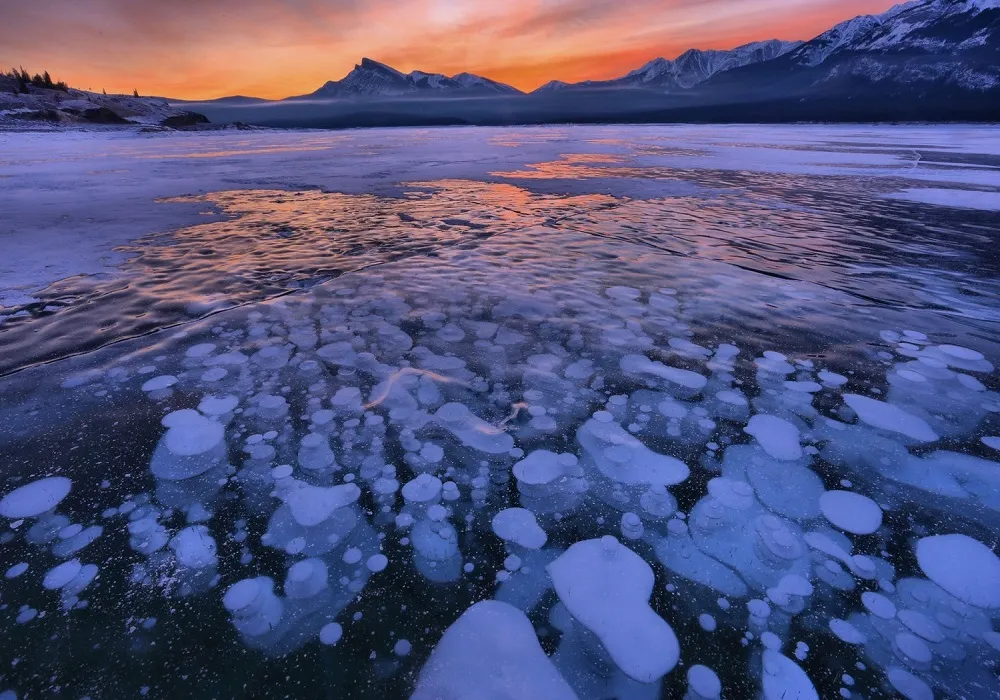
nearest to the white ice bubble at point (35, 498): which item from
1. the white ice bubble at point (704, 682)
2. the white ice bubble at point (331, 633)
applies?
the white ice bubble at point (331, 633)

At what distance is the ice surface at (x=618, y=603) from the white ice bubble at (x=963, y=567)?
1.04 metres

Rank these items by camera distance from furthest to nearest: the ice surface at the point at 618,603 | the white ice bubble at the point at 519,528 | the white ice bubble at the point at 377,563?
the white ice bubble at the point at 519,528 < the white ice bubble at the point at 377,563 < the ice surface at the point at 618,603

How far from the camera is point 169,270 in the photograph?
15.6 feet

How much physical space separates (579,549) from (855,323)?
128 inches

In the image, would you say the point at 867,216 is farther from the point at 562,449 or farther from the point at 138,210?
the point at 138,210

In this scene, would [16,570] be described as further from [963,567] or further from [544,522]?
[963,567]

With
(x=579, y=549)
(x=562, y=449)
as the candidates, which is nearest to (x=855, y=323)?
(x=562, y=449)

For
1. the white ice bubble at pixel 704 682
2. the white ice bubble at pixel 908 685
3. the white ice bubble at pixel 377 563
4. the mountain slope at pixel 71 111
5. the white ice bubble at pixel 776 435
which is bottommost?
the white ice bubble at pixel 704 682

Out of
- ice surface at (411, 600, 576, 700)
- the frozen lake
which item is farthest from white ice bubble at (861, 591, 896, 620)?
ice surface at (411, 600, 576, 700)

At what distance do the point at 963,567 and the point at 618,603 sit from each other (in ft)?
4.30

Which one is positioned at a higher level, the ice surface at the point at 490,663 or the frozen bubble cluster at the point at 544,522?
the frozen bubble cluster at the point at 544,522

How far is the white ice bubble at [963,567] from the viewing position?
1578mm

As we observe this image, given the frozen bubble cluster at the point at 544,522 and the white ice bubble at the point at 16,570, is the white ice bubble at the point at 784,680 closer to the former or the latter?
the frozen bubble cluster at the point at 544,522

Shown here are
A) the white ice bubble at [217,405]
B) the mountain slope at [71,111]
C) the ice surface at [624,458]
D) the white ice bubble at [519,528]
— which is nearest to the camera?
the white ice bubble at [519,528]
